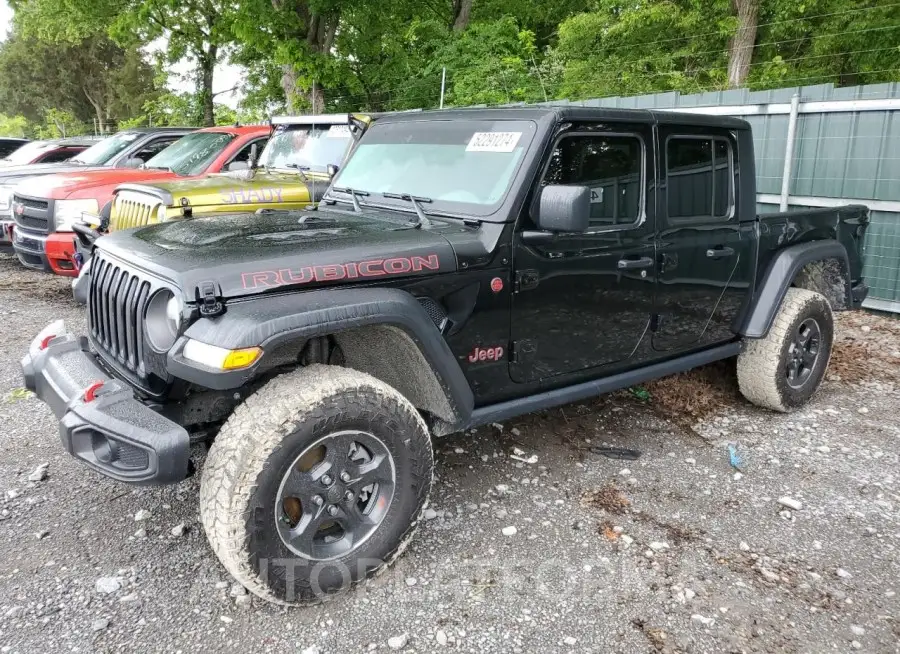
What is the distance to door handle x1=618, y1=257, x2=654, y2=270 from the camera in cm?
351

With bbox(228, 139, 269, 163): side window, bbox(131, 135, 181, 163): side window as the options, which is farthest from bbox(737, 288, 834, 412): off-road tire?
bbox(131, 135, 181, 163): side window

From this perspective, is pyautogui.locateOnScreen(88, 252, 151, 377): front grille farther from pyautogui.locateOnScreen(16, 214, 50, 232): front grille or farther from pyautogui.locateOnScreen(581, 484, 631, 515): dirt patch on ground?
pyautogui.locateOnScreen(16, 214, 50, 232): front grille

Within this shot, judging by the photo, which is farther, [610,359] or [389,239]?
[610,359]

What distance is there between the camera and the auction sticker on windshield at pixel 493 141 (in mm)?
3217

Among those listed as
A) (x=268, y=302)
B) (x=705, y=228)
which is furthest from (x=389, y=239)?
(x=705, y=228)

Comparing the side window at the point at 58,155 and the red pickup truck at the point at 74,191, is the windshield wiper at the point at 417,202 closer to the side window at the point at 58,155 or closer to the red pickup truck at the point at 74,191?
the red pickup truck at the point at 74,191

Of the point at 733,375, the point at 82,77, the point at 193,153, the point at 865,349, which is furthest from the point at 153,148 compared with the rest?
the point at 82,77

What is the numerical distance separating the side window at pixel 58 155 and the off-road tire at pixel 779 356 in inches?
440

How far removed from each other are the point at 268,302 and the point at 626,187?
1969 millimetres

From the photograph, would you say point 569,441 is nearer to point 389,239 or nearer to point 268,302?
point 389,239

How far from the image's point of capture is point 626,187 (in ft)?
11.6

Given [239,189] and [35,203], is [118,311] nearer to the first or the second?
[239,189]

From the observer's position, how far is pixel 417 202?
11.2ft

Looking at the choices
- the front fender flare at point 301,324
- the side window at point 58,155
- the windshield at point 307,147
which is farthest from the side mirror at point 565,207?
the side window at point 58,155
